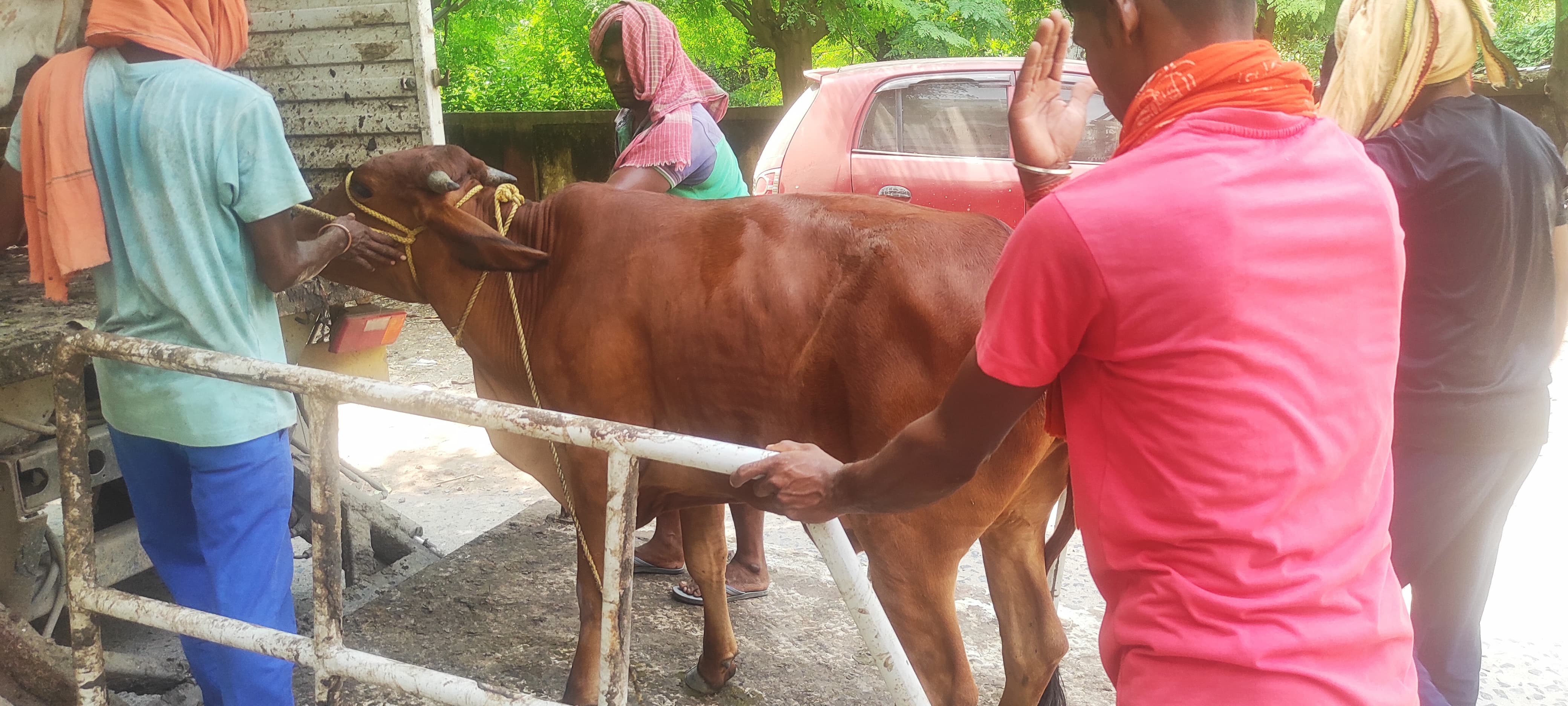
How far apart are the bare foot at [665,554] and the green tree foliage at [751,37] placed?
6181 millimetres

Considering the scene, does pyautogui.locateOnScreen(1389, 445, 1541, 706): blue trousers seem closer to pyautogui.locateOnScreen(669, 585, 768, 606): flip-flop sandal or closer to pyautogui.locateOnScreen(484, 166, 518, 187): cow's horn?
pyautogui.locateOnScreen(669, 585, 768, 606): flip-flop sandal

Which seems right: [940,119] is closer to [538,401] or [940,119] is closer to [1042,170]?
[538,401]

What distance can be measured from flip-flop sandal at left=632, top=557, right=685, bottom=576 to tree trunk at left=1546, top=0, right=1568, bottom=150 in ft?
Answer: 20.2

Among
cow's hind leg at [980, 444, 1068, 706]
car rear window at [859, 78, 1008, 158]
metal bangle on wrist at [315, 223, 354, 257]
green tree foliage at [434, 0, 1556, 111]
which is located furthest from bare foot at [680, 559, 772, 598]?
green tree foliage at [434, 0, 1556, 111]

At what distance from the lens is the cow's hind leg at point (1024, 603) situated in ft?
9.32

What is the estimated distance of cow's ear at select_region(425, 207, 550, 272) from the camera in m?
2.98

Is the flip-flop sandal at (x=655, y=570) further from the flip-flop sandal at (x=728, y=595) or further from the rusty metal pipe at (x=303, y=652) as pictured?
the rusty metal pipe at (x=303, y=652)

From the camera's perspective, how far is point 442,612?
359 centimetres

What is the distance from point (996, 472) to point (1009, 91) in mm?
4797

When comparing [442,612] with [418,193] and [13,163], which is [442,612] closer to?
[418,193]

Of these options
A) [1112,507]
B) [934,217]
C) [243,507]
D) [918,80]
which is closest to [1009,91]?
[918,80]

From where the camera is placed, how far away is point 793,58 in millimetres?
12477

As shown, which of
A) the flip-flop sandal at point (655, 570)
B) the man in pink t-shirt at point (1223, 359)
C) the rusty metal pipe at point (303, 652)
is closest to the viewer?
the man in pink t-shirt at point (1223, 359)

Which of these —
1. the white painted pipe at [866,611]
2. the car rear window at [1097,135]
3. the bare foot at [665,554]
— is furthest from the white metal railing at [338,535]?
the car rear window at [1097,135]
